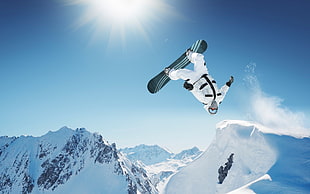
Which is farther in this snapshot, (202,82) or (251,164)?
(251,164)

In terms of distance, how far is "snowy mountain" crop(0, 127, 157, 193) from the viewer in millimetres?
128250

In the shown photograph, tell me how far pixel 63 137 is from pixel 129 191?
6829 centimetres

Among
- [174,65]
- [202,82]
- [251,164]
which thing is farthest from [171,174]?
[202,82]

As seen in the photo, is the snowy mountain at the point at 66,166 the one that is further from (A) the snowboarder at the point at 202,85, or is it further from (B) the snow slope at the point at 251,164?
(A) the snowboarder at the point at 202,85

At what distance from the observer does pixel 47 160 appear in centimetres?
15212

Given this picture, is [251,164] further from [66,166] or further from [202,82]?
[66,166]


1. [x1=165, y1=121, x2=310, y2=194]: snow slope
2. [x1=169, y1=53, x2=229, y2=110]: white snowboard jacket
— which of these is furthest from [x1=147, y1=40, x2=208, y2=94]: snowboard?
[x1=165, y1=121, x2=310, y2=194]: snow slope

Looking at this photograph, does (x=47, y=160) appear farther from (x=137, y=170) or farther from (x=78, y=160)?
(x=137, y=170)

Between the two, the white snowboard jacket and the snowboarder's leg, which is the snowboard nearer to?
the snowboarder's leg

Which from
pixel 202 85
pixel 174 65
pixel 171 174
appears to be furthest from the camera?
pixel 171 174

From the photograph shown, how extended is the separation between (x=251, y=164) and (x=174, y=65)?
20803mm

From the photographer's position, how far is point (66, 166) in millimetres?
145625

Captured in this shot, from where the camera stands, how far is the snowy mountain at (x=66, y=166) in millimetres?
128250

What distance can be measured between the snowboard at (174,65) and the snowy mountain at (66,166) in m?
122
